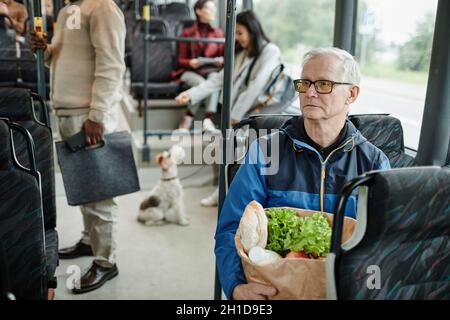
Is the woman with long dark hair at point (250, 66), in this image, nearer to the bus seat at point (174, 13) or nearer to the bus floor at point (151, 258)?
the bus floor at point (151, 258)

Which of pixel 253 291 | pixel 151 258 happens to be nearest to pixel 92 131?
pixel 151 258

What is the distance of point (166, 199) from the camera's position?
11.7ft

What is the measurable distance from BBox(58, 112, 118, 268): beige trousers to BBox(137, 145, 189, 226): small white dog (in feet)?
2.49

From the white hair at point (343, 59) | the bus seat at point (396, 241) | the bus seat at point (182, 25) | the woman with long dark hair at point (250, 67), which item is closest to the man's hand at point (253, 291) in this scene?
the bus seat at point (396, 241)

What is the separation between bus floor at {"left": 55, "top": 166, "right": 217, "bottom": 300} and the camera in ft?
8.75

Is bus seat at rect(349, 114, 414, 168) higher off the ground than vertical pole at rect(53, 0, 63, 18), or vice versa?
vertical pole at rect(53, 0, 63, 18)

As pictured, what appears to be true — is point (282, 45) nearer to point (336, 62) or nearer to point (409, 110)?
point (409, 110)

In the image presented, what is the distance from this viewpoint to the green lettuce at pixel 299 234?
127cm

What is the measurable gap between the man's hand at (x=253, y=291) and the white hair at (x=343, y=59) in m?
0.67

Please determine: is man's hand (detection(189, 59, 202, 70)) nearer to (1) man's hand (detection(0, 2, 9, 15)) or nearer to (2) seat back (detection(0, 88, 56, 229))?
(1) man's hand (detection(0, 2, 9, 15))

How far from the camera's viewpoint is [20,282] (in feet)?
5.59

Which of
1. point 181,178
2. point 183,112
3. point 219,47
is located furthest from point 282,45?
point 181,178

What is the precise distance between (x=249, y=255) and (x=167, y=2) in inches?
223

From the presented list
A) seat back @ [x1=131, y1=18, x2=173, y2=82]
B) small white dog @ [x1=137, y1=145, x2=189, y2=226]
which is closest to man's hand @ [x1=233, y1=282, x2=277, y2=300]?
small white dog @ [x1=137, y1=145, x2=189, y2=226]
